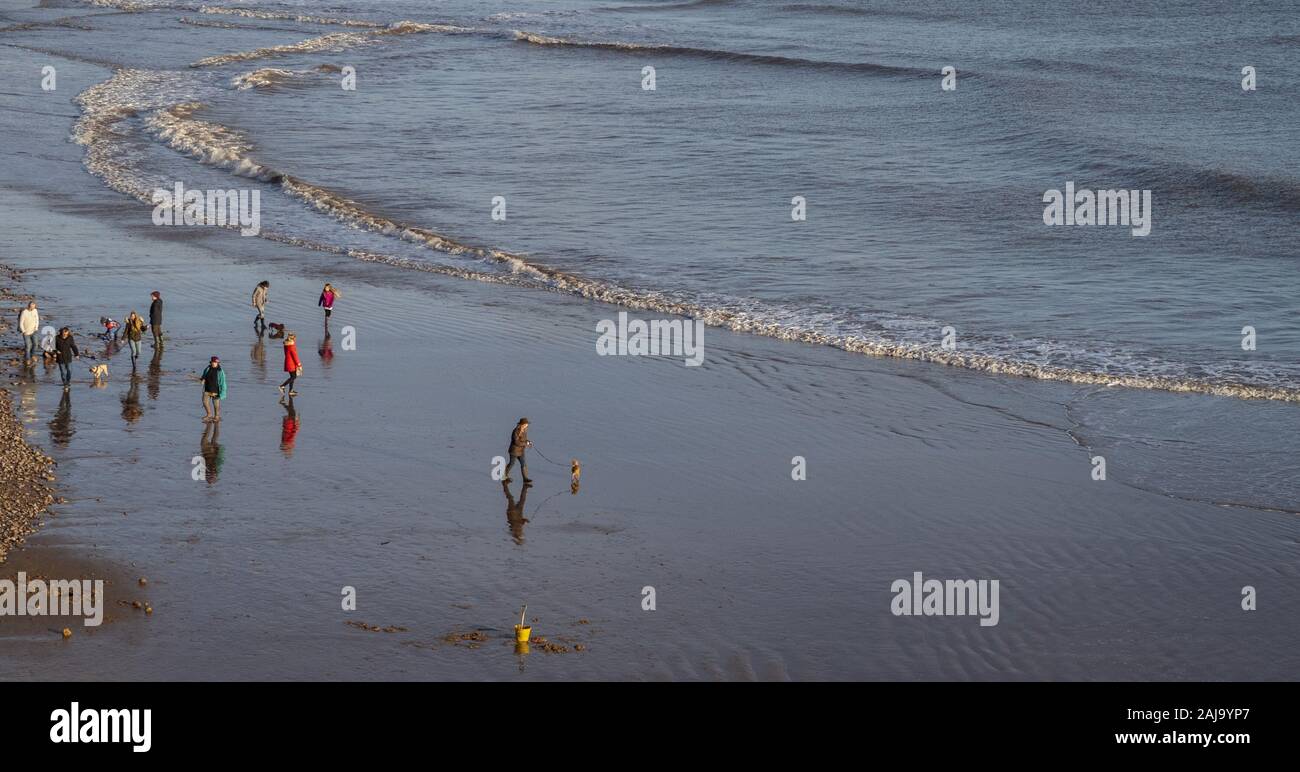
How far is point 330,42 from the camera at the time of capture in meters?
68.7

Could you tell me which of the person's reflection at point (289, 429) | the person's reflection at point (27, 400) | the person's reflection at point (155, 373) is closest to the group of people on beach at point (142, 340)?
the person's reflection at point (155, 373)

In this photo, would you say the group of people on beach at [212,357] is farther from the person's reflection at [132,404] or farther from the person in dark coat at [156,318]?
the person's reflection at [132,404]

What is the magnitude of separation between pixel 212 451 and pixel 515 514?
4.47m

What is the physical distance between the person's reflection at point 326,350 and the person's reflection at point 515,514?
613 cm

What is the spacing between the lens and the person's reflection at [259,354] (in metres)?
22.5

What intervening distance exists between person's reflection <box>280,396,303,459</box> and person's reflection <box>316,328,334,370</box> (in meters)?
2.07

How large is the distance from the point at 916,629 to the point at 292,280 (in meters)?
17.9

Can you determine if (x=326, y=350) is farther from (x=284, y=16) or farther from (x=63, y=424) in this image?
(x=284, y=16)

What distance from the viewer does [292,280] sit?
1133 inches

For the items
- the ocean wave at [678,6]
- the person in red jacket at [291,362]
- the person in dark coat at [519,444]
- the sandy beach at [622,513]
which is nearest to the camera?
the sandy beach at [622,513]

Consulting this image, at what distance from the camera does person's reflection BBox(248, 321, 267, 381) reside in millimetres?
22455

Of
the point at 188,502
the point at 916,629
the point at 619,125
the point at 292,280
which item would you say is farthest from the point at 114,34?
the point at 916,629

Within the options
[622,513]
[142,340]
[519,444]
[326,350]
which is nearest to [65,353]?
[142,340]

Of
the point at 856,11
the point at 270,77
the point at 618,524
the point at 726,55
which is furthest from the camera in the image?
the point at 856,11
